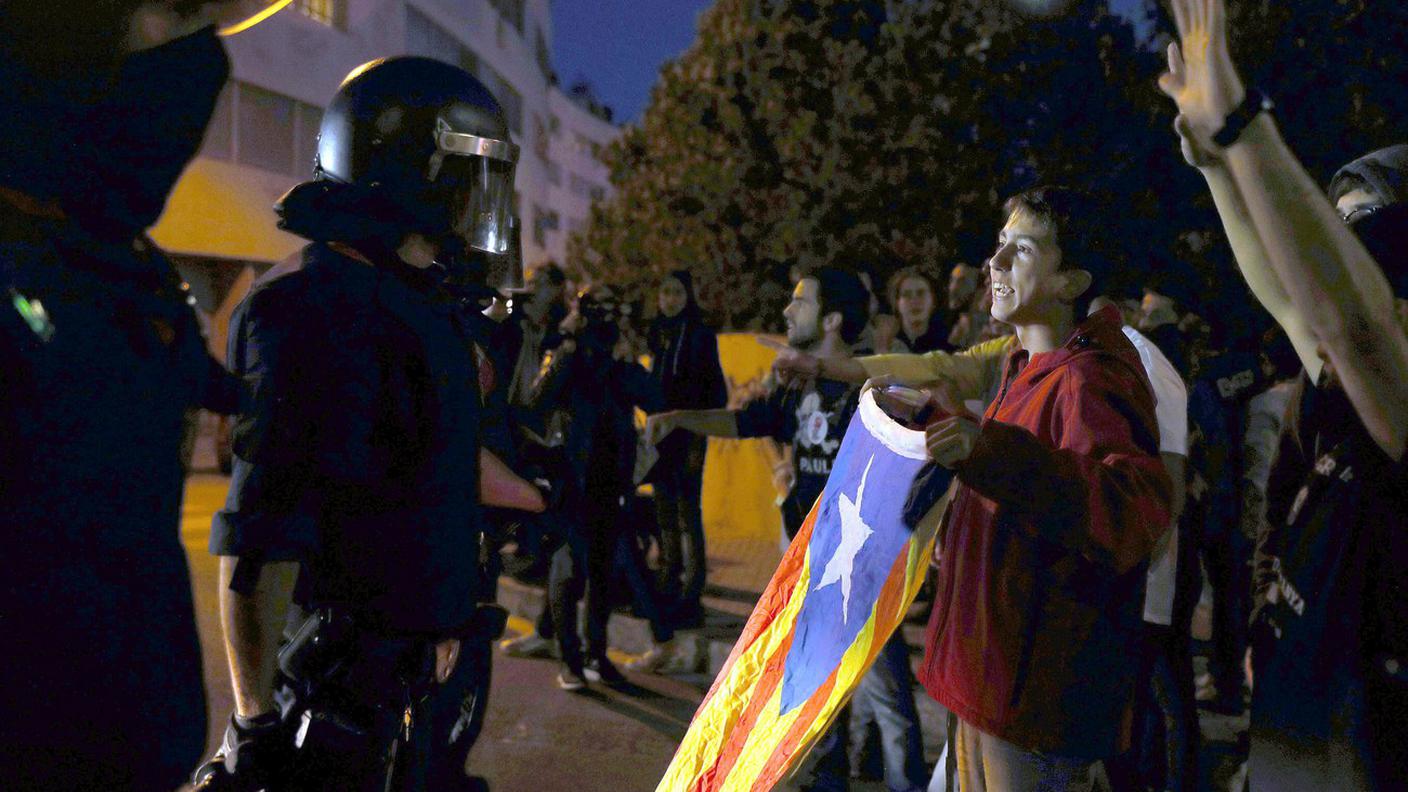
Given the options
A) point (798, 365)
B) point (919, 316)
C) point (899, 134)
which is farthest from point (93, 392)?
point (899, 134)

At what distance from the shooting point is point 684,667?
6926mm

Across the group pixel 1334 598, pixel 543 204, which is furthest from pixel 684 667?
pixel 543 204

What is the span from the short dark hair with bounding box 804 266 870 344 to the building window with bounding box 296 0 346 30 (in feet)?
76.0

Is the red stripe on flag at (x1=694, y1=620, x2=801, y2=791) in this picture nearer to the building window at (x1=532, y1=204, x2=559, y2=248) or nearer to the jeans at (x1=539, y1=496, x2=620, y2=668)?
the jeans at (x1=539, y1=496, x2=620, y2=668)

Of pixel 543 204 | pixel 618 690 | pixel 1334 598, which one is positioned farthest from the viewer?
pixel 543 204

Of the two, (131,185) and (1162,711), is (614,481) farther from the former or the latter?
(131,185)

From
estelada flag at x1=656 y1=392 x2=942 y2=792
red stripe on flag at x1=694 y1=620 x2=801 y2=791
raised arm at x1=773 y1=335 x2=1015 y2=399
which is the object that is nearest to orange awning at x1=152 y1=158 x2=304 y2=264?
raised arm at x1=773 y1=335 x2=1015 y2=399

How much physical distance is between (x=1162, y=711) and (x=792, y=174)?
41.6 ft

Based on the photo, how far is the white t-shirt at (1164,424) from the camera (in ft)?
11.9

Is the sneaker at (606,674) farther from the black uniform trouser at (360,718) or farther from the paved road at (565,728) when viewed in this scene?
the black uniform trouser at (360,718)

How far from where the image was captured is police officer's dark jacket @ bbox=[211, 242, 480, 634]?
8.02ft

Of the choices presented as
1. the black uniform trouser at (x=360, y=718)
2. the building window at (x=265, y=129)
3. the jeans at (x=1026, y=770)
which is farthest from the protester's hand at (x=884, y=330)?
the building window at (x=265, y=129)

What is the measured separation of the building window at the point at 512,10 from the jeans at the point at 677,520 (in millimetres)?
33582

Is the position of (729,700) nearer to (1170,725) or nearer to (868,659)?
(868,659)
